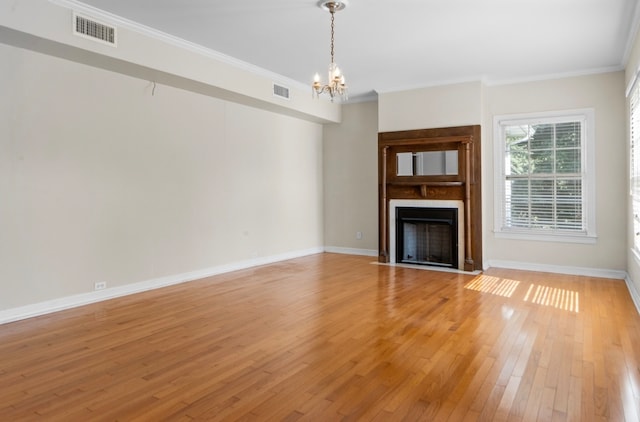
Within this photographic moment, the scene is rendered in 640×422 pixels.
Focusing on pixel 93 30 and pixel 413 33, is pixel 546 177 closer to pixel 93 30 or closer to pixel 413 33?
pixel 413 33

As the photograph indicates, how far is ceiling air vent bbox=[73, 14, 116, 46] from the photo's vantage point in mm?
3953

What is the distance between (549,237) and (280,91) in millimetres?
4608

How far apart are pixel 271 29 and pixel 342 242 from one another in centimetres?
456

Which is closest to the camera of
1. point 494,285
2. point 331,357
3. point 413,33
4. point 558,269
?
point 331,357

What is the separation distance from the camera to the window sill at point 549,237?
5.94 metres

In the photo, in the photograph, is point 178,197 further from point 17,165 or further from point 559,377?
point 559,377

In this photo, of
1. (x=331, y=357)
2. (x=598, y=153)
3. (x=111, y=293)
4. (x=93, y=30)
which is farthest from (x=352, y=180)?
Result: (x=331, y=357)

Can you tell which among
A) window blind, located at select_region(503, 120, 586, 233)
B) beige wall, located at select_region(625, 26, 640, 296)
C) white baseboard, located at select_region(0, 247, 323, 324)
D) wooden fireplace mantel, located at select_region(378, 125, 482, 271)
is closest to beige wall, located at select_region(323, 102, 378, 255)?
wooden fireplace mantel, located at select_region(378, 125, 482, 271)

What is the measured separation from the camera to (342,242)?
8.20m

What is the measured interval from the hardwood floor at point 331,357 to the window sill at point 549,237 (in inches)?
45.4

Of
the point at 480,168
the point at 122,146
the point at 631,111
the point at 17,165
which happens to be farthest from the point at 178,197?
the point at 631,111

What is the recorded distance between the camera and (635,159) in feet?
15.4

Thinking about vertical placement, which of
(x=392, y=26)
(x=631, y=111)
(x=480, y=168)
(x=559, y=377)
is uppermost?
(x=392, y=26)

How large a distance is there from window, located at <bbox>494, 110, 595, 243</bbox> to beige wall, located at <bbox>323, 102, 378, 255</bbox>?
218 centimetres
